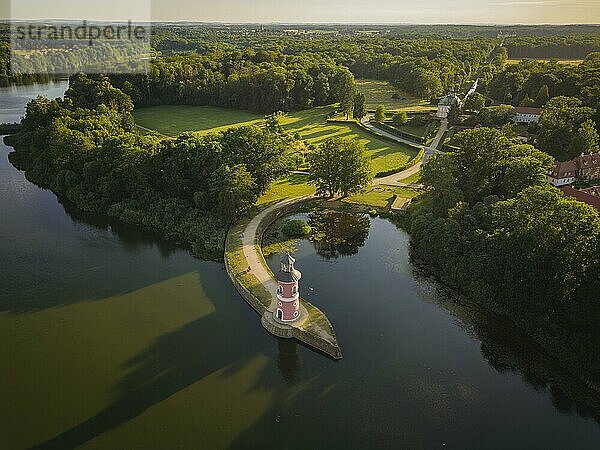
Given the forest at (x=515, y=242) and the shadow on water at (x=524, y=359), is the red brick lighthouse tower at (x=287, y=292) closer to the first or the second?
the shadow on water at (x=524, y=359)

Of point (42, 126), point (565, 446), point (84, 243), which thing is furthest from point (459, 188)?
point (42, 126)

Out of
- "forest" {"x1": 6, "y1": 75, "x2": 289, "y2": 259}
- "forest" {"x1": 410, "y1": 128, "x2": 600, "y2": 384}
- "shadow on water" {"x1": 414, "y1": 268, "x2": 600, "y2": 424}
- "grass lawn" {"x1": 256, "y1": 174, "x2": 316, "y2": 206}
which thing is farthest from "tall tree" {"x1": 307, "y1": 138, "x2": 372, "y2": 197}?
"shadow on water" {"x1": 414, "y1": 268, "x2": 600, "y2": 424}

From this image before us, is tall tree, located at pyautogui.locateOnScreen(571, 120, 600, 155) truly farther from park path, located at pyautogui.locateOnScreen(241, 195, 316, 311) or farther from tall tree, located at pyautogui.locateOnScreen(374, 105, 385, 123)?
park path, located at pyautogui.locateOnScreen(241, 195, 316, 311)

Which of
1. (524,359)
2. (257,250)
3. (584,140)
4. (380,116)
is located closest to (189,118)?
(380,116)

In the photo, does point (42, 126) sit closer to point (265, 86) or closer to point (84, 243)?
point (84, 243)

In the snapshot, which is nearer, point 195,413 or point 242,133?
point 195,413
